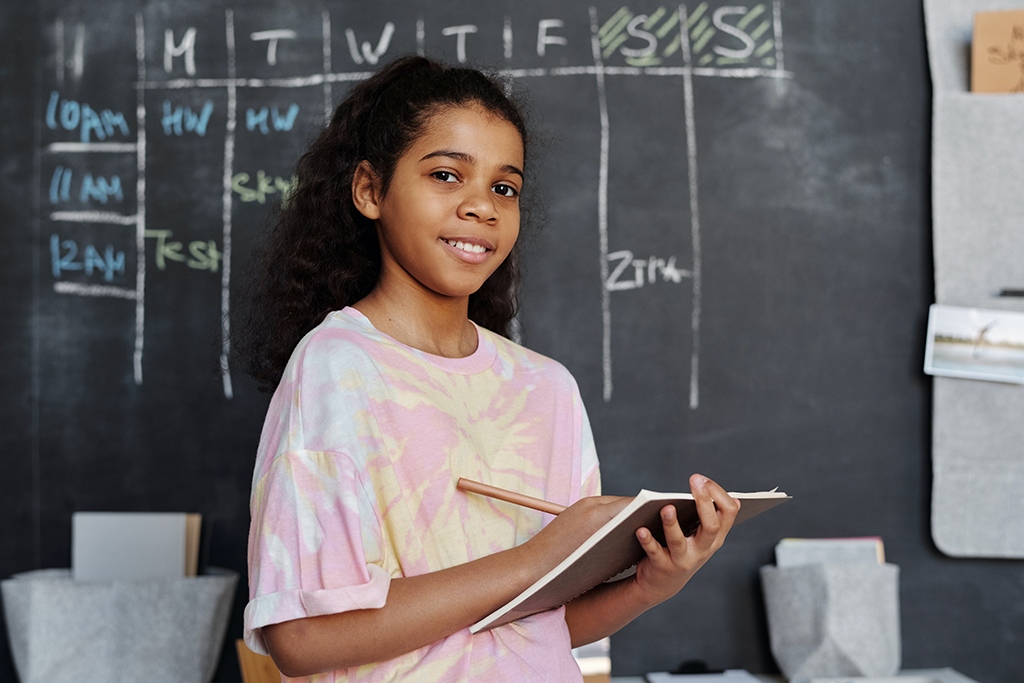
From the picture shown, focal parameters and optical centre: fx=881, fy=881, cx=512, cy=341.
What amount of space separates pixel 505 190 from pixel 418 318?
146 millimetres

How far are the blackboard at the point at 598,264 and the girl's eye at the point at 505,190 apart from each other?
0.76m

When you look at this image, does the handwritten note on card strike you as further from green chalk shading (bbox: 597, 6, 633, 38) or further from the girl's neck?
the girl's neck

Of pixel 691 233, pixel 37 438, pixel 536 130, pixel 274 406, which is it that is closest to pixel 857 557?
pixel 691 233

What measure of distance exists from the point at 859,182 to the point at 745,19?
37 cm

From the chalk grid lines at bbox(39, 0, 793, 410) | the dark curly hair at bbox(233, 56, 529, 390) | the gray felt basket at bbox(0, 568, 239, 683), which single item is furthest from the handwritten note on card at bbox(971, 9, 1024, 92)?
the gray felt basket at bbox(0, 568, 239, 683)

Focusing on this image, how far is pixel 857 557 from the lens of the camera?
5.08ft

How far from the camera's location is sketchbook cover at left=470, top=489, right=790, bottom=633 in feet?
2.09

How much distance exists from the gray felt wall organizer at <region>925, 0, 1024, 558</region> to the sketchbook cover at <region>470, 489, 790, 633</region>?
990 mm

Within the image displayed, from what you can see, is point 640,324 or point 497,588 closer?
point 497,588

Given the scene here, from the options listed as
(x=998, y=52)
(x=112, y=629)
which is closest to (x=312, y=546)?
(x=112, y=629)

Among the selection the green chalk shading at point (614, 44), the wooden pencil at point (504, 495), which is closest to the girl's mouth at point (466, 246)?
the wooden pencil at point (504, 495)

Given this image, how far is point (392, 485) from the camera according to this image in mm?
699

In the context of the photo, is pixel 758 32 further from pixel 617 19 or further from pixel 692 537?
pixel 692 537

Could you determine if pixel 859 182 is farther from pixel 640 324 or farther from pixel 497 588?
pixel 497 588
